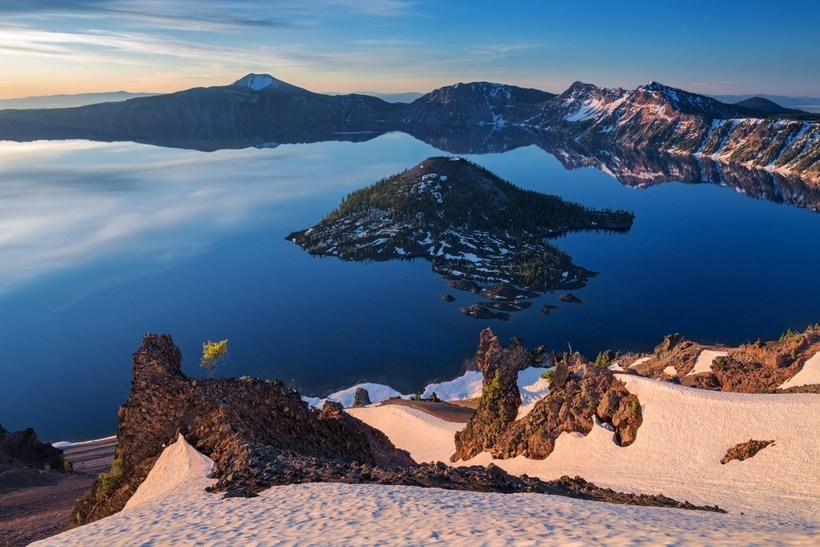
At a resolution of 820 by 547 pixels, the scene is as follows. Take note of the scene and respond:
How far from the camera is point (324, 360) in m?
112

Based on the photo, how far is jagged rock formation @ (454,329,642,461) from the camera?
36.0 metres

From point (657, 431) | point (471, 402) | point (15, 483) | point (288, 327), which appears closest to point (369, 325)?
point (288, 327)

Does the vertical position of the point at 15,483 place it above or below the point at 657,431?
below

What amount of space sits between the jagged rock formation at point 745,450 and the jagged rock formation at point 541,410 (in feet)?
18.0

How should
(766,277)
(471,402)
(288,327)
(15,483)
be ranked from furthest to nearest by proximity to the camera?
(766,277)
(288,327)
(471,402)
(15,483)

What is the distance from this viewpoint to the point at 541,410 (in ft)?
133

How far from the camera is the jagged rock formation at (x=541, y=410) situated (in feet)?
118

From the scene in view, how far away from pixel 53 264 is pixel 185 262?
120 ft

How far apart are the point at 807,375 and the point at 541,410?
1708 centimetres

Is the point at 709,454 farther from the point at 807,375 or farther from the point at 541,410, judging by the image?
the point at 807,375

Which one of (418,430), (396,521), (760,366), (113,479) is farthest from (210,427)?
(760,366)

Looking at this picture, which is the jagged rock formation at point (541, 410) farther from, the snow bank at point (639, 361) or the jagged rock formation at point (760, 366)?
the snow bank at point (639, 361)

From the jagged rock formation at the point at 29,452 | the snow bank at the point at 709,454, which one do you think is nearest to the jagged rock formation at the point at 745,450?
the snow bank at the point at 709,454

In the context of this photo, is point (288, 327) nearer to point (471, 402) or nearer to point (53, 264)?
point (471, 402)
